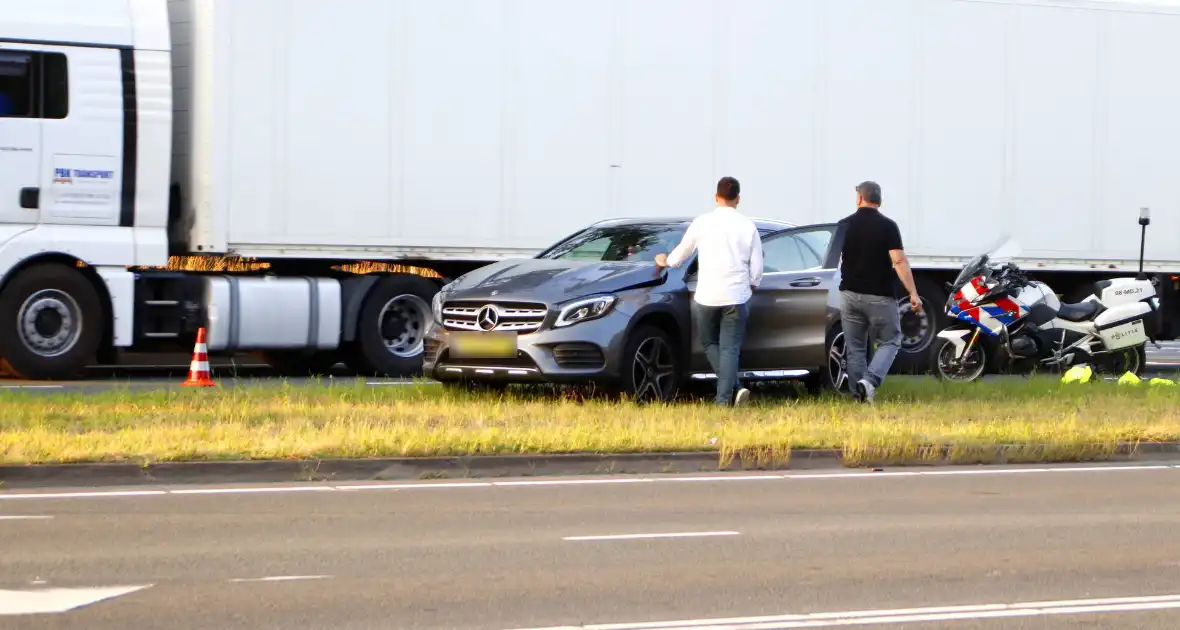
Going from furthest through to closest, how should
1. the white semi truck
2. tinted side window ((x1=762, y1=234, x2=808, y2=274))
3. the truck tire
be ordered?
the truck tire
the white semi truck
tinted side window ((x1=762, y1=234, x2=808, y2=274))

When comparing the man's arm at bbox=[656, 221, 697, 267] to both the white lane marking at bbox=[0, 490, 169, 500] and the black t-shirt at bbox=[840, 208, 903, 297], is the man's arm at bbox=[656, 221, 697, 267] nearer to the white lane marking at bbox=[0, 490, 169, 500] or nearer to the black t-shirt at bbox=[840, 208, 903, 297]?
the black t-shirt at bbox=[840, 208, 903, 297]

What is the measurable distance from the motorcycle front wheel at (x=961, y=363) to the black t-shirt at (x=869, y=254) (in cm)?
351

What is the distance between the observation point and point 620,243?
14750mm

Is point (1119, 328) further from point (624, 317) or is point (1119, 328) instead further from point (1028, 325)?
point (624, 317)

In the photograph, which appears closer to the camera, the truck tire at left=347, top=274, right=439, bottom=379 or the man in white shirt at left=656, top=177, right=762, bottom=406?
the man in white shirt at left=656, top=177, right=762, bottom=406

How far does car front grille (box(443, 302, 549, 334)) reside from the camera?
13.4 meters

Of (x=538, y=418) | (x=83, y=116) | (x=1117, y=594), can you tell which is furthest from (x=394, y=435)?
(x=83, y=116)

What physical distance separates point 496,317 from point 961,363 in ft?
19.5

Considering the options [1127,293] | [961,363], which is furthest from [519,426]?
[1127,293]

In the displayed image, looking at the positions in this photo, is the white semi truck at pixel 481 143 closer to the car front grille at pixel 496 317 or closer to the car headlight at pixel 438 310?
the car headlight at pixel 438 310

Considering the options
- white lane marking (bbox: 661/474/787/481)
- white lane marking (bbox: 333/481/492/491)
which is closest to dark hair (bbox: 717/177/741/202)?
white lane marking (bbox: 661/474/787/481)

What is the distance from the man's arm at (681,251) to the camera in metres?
13.7

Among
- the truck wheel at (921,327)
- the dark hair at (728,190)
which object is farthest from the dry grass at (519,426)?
the truck wheel at (921,327)

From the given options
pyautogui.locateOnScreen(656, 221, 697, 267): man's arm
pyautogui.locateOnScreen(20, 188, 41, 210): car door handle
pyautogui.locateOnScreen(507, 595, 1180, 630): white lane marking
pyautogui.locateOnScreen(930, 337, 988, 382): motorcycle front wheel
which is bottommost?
pyautogui.locateOnScreen(507, 595, 1180, 630): white lane marking
